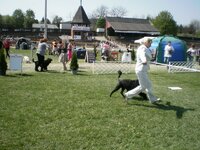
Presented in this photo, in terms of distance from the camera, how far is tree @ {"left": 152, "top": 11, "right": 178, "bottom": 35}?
7894 centimetres

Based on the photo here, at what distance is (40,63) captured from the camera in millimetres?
15703

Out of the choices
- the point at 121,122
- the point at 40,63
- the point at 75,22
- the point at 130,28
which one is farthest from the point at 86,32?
the point at 121,122

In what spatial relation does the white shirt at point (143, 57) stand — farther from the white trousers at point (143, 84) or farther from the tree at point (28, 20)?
the tree at point (28, 20)

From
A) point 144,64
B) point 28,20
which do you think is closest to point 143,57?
point 144,64

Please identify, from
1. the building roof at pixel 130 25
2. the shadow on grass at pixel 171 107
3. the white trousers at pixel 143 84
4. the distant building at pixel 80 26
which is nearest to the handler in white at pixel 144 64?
the white trousers at pixel 143 84

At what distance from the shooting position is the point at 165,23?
79.4m

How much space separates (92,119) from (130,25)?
6598cm

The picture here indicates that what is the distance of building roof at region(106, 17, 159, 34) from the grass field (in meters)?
58.7

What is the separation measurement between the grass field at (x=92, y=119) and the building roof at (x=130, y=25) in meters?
58.7

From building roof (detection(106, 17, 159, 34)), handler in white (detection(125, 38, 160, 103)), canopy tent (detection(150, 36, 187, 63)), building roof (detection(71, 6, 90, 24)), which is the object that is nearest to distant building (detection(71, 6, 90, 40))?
building roof (detection(71, 6, 90, 24))

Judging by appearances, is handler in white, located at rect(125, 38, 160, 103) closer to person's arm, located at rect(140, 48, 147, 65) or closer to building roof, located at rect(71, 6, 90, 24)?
person's arm, located at rect(140, 48, 147, 65)

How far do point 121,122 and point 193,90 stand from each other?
5354mm

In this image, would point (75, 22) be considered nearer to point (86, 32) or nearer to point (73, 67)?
point (86, 32)

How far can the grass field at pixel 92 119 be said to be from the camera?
5699mm
